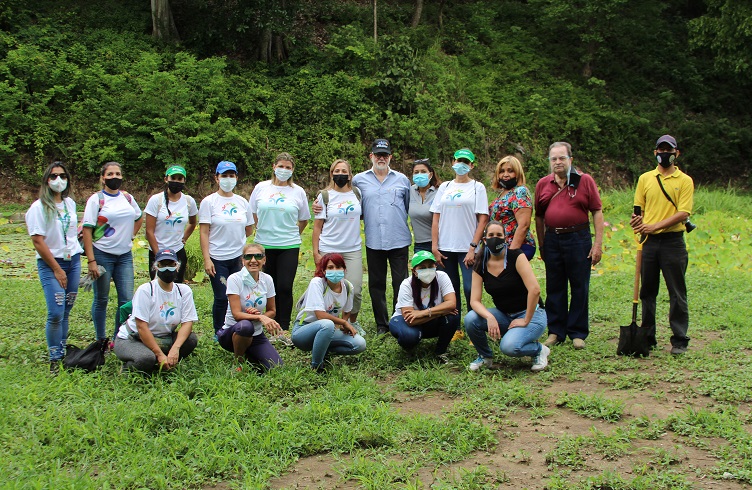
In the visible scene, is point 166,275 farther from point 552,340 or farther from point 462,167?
point 552,340

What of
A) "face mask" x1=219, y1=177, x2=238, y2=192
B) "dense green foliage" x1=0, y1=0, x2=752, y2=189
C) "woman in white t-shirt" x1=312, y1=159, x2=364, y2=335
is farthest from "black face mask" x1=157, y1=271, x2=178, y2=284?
"dense green foliage" x1=0, y1=0, x2=752, y2=189

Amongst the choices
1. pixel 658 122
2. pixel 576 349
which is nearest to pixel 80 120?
pixel 576 349

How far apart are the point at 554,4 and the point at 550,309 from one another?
17.4 meters

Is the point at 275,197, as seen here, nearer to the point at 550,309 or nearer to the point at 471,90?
the point at 550,309

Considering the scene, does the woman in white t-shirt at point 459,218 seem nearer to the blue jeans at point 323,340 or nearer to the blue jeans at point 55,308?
the blue jeans at point 323,340

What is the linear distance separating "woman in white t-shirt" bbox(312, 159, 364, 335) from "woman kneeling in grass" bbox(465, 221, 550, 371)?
146 cm

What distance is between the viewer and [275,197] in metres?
7.23

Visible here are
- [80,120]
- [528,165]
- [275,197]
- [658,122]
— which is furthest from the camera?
[658,122]

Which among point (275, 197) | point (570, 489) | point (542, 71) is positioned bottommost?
point (570, 489)

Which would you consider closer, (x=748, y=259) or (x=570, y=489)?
(x=570, y=489)

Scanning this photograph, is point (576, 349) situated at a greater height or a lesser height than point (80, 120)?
lesser

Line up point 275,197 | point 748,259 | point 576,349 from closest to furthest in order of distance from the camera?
point 576,349 → point 275,197 → point 748,259

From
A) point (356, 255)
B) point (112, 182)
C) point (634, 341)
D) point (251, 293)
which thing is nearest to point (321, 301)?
point (251, 293)

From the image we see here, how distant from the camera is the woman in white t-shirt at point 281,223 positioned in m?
7.18
